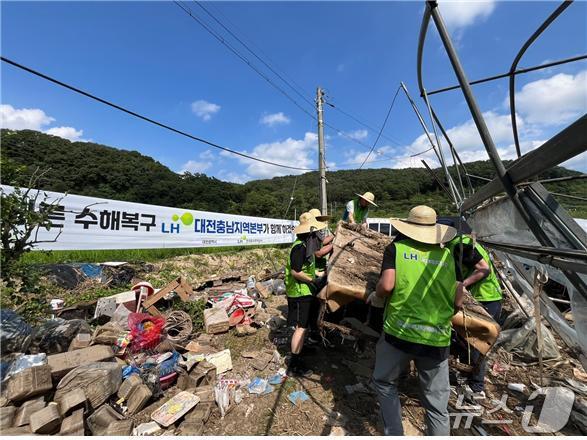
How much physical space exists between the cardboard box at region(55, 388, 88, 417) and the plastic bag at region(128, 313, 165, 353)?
1.13 meters

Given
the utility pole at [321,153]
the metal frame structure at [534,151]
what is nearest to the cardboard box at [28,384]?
the metal frame structure at [534,151]

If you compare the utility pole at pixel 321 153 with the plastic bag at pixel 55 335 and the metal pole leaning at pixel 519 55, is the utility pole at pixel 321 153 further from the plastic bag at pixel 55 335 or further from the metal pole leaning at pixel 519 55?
the metal pole leaning at pixel 519 55

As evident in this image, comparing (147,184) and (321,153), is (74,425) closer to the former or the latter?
(321,153)

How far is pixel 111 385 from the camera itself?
9.25 ft

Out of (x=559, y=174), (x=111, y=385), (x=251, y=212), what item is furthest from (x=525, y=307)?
(x=251, y=212)

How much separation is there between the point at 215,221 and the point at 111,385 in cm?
693

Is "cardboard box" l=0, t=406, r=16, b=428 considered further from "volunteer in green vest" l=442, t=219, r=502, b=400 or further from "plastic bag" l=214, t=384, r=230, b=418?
"volunteer in green vest" l=442, t=219, r=502, b=400

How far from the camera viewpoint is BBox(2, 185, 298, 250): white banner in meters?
5.62

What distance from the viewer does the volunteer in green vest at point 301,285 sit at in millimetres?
3355

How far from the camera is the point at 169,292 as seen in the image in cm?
542

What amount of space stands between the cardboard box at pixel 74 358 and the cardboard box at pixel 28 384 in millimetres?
135

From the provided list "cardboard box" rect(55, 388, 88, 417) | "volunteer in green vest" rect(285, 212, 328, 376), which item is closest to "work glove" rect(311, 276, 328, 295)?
"volunteer in green vest" rect(285, 212, 328, 376)

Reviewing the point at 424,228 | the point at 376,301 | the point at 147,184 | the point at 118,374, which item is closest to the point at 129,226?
the point at 118,374

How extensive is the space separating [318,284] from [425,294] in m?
1.67
